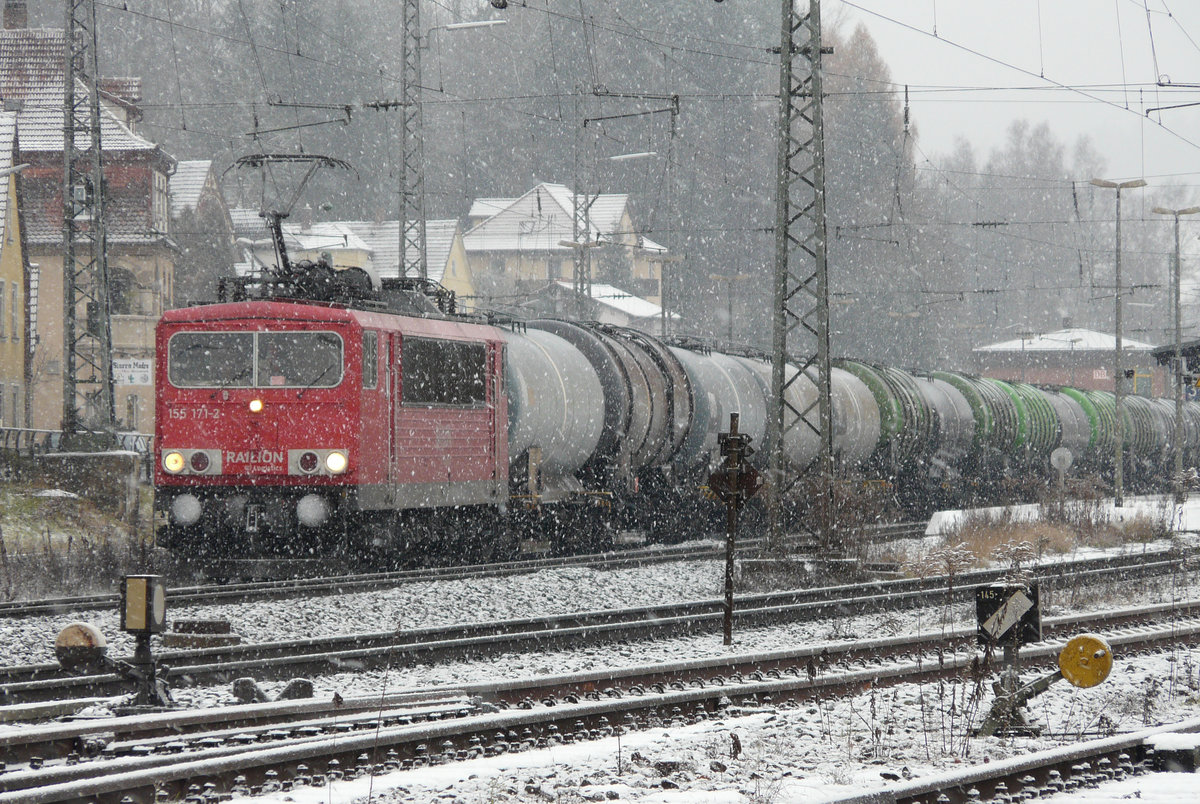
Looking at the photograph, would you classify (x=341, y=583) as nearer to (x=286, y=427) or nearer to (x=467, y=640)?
(x=286, y=427)

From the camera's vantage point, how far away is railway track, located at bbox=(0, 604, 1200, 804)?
6.09m

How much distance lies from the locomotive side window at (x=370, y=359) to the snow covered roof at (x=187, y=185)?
37247mm

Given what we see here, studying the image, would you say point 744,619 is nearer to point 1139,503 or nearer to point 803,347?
point 1139,503

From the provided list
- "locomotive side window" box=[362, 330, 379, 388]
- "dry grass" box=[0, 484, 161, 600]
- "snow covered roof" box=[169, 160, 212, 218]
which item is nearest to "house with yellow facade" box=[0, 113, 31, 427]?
"dry grass" box=[0, 484, 161, 600]

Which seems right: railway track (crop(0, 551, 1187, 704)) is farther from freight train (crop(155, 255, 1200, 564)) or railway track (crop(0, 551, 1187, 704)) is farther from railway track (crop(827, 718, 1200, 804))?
railway track (crop(827, 718, 1200, 804))

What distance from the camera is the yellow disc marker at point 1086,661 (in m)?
7.72

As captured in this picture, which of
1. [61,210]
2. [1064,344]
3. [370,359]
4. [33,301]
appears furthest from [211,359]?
[1064,344]

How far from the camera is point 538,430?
59.1 feet

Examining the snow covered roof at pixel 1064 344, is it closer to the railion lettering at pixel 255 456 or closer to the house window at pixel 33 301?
the house window at pixel 33 301

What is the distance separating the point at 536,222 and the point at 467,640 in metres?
64.8

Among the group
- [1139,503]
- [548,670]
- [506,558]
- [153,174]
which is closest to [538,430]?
[506,558]

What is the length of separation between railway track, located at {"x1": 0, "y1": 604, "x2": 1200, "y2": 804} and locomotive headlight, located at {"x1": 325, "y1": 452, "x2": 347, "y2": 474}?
5.91 m

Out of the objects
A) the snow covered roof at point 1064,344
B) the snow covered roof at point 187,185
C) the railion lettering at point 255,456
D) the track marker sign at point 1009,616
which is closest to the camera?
the track marker sign at point 1009,616

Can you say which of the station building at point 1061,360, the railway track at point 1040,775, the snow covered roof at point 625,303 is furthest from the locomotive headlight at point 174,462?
the station building at point 1061,360
